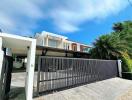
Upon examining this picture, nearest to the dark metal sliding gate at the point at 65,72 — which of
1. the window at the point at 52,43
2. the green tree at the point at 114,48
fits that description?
the green tree at the point at 114,48

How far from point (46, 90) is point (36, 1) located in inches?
227

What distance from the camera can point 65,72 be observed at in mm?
8305

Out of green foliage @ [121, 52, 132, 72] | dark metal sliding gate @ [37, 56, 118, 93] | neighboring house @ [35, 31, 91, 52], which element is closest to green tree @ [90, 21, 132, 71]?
green foliage @ [121, 52, 132, 72]

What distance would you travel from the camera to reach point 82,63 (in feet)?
32.1

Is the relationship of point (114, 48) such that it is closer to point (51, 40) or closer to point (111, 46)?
point (111, 46)

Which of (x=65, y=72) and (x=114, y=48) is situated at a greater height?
(x=114, y=48)

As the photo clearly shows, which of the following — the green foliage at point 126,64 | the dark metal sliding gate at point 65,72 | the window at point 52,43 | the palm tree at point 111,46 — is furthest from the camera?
the window at point 52,43

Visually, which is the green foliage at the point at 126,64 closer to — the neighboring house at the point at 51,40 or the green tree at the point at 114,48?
the green tree at the point at 114,48

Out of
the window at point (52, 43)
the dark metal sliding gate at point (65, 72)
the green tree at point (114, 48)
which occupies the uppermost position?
the window at point (52, 43)

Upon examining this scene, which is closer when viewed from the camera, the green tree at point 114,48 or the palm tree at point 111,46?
the green tree at point 114,48

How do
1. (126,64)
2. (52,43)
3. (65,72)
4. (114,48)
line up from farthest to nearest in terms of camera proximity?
1. (52,43)
2. (114,48)
3. (126,64)
4. (65,72)

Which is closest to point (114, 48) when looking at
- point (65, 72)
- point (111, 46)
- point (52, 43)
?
point (111, 46)

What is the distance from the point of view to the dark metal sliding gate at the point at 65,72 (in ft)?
23.1

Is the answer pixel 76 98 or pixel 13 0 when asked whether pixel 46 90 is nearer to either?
pixel 76 98
